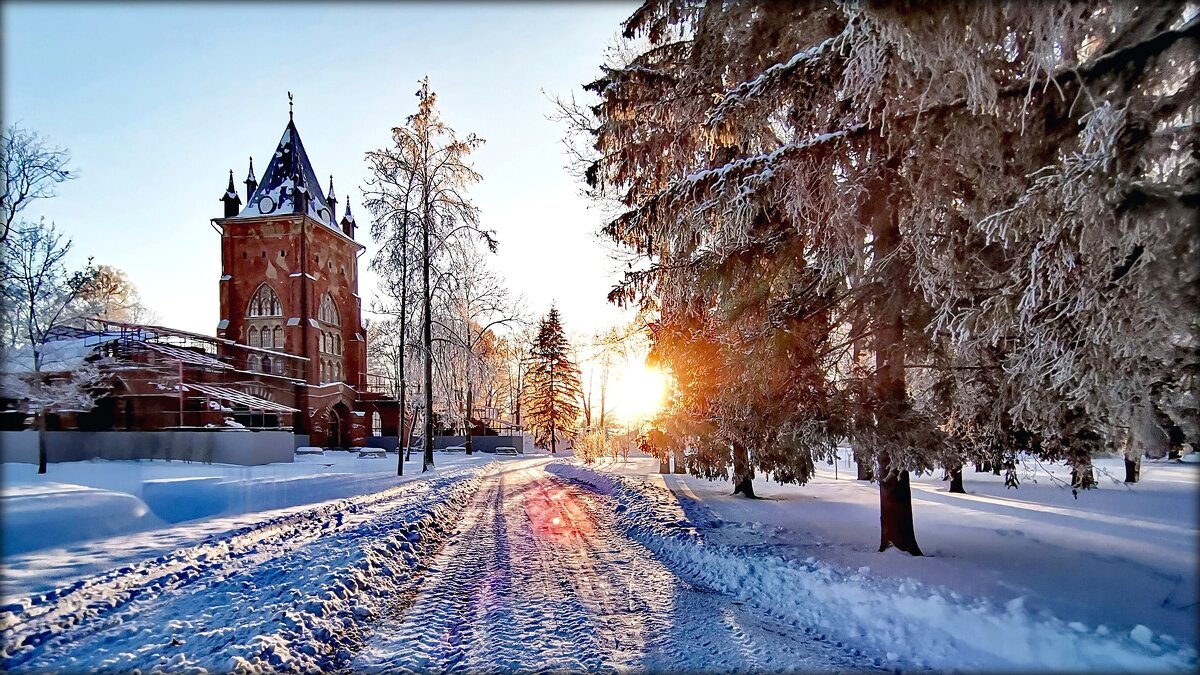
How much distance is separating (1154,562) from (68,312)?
67.1 ft

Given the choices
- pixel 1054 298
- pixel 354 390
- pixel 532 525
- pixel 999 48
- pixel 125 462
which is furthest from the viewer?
pixel 354 390

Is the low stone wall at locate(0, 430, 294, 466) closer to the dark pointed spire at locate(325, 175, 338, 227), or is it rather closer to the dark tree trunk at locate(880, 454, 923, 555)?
the dark tree trunk at locate(880, 454, 923, 555)

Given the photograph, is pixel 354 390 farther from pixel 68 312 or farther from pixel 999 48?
pixel 999 48

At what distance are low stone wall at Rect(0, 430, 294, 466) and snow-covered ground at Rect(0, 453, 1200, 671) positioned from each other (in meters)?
8.61

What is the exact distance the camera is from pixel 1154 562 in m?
6.32

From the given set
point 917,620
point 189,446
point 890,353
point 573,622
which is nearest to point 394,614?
point 573,622

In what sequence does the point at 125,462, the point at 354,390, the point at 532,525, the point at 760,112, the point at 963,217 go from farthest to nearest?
the point at 354,390, the point at 125,462, the point at 532,525, the point at 760,112, the point at 963,217

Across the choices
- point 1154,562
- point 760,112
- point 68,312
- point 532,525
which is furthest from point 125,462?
point 1154,562

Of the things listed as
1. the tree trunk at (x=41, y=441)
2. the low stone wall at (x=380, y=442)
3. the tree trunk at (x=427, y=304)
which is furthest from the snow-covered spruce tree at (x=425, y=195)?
the low stone wall at (x=380, y=442)

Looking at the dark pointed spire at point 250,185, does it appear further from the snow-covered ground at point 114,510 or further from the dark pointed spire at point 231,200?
the snow-covered ground at point 114,510

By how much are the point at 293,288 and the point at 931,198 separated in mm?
39015

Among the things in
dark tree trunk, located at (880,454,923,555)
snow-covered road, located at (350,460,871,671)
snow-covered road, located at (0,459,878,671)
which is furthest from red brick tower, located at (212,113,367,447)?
dark tree trunk, located at (880,454,923,555)

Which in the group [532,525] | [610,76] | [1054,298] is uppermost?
[610,76]

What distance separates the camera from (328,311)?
3916 cm
